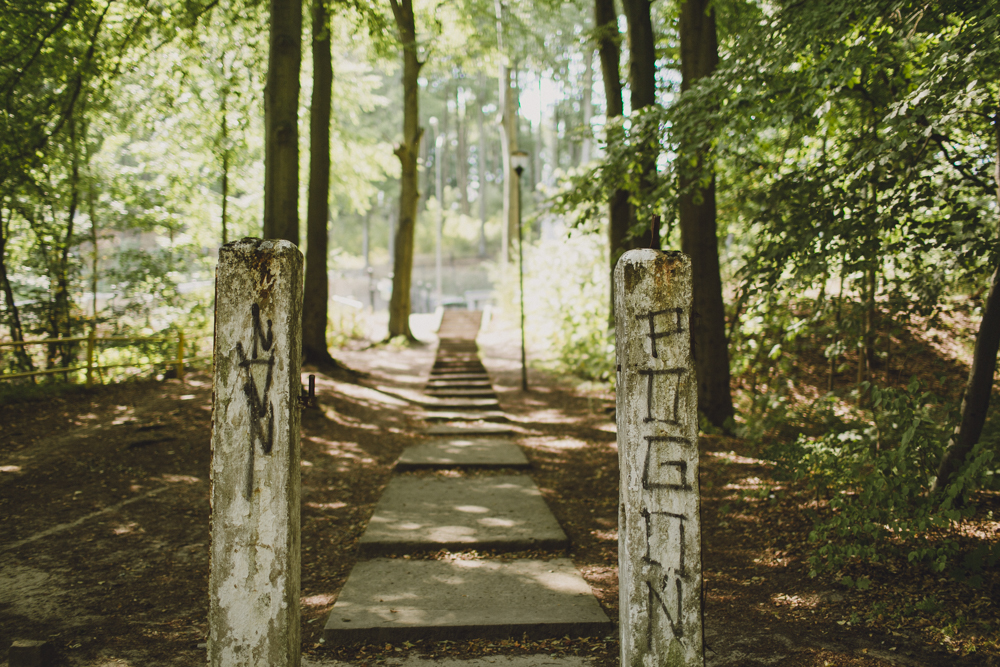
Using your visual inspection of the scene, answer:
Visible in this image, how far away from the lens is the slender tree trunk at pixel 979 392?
3.76 m

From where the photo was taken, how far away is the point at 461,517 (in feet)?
16.6

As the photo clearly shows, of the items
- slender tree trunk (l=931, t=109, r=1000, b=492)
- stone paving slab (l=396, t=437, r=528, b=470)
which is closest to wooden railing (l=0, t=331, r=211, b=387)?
stone paving slab (l=396, t=437, r=528, b=470)

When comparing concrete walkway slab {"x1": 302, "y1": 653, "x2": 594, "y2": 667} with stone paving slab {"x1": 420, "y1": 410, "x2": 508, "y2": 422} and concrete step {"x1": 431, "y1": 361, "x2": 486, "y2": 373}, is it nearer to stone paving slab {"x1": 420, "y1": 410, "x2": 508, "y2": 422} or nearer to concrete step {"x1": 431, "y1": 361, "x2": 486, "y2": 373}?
stone paving slab {"x1": 420, "y1": 410, "x2": 508, "y2": 422}

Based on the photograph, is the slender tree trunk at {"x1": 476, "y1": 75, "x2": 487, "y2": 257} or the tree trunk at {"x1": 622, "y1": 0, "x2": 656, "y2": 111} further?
the slender tree trunk at {"x1": 476, "y1": 75, "x2": 487, "y2": 257}

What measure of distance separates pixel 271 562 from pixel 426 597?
1652 mm

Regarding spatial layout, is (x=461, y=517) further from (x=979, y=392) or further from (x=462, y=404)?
(x=462, y=404)

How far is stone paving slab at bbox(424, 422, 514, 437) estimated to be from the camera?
27.1 feet

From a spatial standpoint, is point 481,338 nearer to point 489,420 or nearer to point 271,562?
point 489,420

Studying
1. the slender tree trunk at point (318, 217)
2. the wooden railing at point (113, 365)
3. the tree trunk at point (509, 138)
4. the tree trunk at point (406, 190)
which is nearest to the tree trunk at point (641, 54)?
the slender tree trunk at point (318, 217)

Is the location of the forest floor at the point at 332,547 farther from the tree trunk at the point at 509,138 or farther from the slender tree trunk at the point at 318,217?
the tree trunk at the point at 509,138

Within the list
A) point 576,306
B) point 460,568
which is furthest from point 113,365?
point 576,306

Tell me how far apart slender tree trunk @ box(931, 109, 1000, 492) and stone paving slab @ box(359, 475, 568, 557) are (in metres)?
2.42

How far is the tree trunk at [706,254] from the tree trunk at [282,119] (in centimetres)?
453

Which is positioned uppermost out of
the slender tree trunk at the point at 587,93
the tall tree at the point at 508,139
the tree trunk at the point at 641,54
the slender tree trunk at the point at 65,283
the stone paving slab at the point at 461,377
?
the slender tree trunk at the point at 587,93
